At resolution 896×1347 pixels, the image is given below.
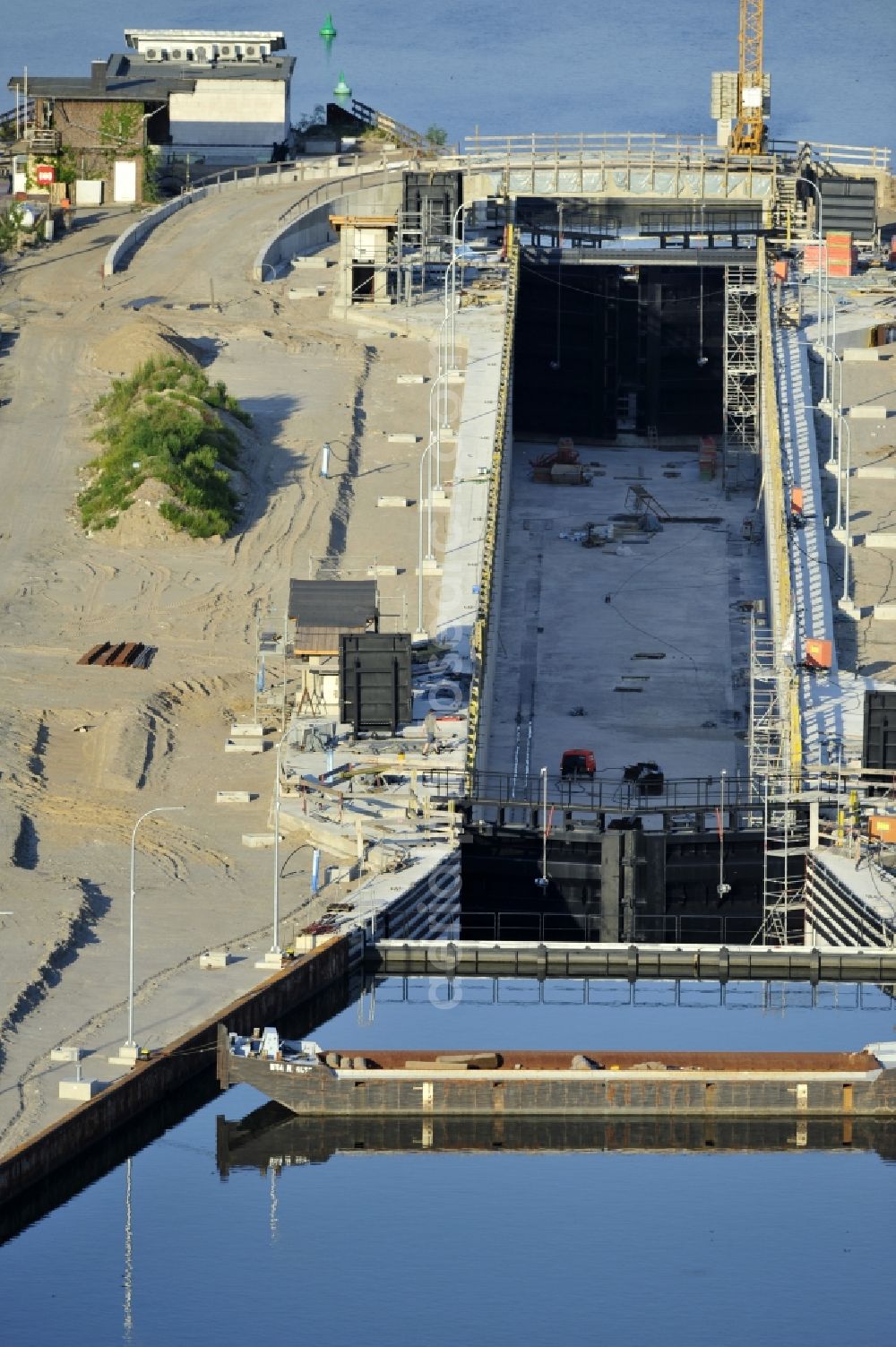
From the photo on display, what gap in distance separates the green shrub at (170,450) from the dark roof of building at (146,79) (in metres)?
32.4

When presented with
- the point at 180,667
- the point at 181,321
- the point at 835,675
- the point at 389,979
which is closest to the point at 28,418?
the point at 181,321

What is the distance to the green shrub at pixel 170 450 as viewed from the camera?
123m

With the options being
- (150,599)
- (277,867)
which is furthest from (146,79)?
(277,867)

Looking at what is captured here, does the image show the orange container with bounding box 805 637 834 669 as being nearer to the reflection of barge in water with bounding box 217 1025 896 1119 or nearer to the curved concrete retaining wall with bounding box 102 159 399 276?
the reflection of barge in water with bounding box 217 1025 896 1119

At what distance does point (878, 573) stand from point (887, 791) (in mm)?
19370

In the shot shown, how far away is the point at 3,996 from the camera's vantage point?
86.7m

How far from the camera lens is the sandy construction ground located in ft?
300

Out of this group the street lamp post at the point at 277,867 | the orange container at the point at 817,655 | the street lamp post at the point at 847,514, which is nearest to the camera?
the street lamp post at the point at 277,867

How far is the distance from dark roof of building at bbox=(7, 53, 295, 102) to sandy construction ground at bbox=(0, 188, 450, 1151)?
23.7 feet

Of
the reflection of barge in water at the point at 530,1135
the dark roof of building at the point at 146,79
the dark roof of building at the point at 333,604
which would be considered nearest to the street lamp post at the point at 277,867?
the reflection of barge in water at the point at 530,1135

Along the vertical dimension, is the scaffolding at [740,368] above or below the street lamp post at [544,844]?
above

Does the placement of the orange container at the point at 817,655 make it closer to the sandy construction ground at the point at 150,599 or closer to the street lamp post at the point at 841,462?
the street lamp post at the point at 841,462

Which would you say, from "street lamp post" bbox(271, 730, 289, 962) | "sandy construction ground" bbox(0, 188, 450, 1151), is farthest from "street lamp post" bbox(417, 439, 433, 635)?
"street lamp post" bbox(271, 730, 289, 962)

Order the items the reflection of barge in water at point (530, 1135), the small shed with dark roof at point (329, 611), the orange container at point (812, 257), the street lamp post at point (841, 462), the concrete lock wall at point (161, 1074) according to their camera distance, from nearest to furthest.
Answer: the concrete lock wall at point (161, 1074) → the reflection of barge in water at point (530, 1135) → the small shed with dark roof at point (329, 611) → the street lamp post at point (841, 462) → the orange container at point (812, 257)
